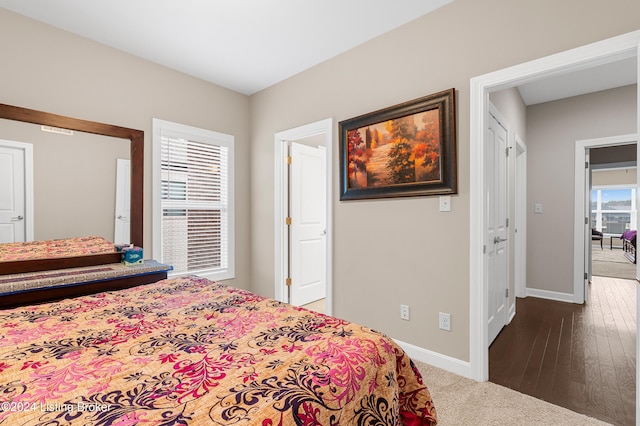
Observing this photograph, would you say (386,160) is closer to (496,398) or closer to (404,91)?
(404,91)

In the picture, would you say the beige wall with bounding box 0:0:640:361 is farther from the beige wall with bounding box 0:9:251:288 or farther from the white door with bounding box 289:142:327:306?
the white door with bounding box 289:142:327:306

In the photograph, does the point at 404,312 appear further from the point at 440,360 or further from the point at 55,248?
the point at 55,248

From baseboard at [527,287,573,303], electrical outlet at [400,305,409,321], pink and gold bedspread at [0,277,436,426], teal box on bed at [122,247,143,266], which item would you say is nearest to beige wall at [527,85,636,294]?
baseboard at [527,287,573,303]

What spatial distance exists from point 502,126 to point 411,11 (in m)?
1.49

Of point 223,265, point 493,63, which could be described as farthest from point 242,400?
point 223,265

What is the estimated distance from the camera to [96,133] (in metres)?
2.51

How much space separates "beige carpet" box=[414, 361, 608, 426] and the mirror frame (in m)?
2.69

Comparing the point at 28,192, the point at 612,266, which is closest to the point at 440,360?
the point at 28,192

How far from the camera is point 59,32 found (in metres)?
2.39

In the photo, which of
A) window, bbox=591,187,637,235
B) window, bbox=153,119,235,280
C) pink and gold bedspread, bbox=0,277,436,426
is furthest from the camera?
window, bbox=591,187,637,235

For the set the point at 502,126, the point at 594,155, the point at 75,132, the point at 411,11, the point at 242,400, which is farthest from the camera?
the point at 594,155

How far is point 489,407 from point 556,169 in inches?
140

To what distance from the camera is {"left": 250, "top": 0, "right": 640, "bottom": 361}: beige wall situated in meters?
1.81

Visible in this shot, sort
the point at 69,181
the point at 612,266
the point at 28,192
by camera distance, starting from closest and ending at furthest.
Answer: the point at 28,192 → the point at 69,181 → the point at 612,266
